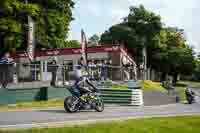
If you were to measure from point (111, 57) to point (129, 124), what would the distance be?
2473 cm

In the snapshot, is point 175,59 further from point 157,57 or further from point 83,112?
point 83,112

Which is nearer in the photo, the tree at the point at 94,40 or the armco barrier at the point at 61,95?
the armco barrier at the point at 61,95

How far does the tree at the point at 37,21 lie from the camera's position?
33656mm

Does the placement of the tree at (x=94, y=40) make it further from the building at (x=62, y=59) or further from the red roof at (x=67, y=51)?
the building at (x=62, y=59)

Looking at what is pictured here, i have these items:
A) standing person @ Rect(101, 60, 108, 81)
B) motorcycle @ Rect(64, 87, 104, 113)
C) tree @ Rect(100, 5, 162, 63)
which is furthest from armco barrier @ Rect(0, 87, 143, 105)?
tree @ Rect(100, 5, 162, 63)

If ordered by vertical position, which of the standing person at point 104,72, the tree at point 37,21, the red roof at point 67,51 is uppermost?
the tree at point 37,21

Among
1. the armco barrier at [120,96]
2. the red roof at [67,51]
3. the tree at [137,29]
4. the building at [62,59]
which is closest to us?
the building at [62,59]

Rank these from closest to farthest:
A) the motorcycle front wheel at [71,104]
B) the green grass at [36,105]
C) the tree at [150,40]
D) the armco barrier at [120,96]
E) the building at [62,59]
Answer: the motorcycle front wheel at [71,104] → the green grass at [36,105] → the building at [62,59] → the armco barrier at [120,96] → the tree at [150,40]

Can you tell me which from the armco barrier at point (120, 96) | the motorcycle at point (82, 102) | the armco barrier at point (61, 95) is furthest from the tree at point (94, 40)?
the motorcycle at point (82, 102)

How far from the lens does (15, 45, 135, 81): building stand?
66.5 ft

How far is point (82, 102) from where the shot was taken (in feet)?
51.4

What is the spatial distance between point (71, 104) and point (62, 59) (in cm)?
2423

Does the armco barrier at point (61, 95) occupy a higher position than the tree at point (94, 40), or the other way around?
the tree at point (94, 40)

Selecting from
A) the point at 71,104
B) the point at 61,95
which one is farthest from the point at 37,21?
the point at 71,104
